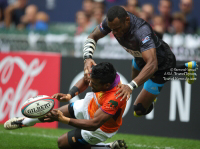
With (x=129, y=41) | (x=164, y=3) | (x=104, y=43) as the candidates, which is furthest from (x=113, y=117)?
(x=164, y=3)

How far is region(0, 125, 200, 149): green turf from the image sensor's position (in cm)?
584

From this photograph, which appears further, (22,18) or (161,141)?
(22,18)

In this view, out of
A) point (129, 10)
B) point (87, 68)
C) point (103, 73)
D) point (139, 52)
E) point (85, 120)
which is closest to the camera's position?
point (85, 120)

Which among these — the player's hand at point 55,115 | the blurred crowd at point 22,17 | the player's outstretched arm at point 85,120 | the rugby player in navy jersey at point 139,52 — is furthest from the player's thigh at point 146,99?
the blurred crowd at point 22,17

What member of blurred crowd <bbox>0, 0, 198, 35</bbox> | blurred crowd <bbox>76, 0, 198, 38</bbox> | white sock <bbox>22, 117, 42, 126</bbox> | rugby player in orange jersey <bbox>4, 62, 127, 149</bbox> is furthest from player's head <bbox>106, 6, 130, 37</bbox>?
blurred crowd <bbox>76, 0, 198, 38</bbox>

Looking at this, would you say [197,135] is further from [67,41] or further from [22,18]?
[22,18]

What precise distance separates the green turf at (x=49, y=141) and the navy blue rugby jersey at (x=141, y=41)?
4.80ft

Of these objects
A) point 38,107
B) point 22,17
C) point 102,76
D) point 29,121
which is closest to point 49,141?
point 29,121

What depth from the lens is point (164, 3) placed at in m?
9.57

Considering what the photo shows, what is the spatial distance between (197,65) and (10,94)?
13.2 feet

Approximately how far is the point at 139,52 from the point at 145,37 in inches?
16.2

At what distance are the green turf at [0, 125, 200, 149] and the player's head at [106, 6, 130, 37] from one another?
6.96ft

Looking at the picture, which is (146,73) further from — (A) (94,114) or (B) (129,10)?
(B) (129,10)

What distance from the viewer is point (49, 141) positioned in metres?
6.23
